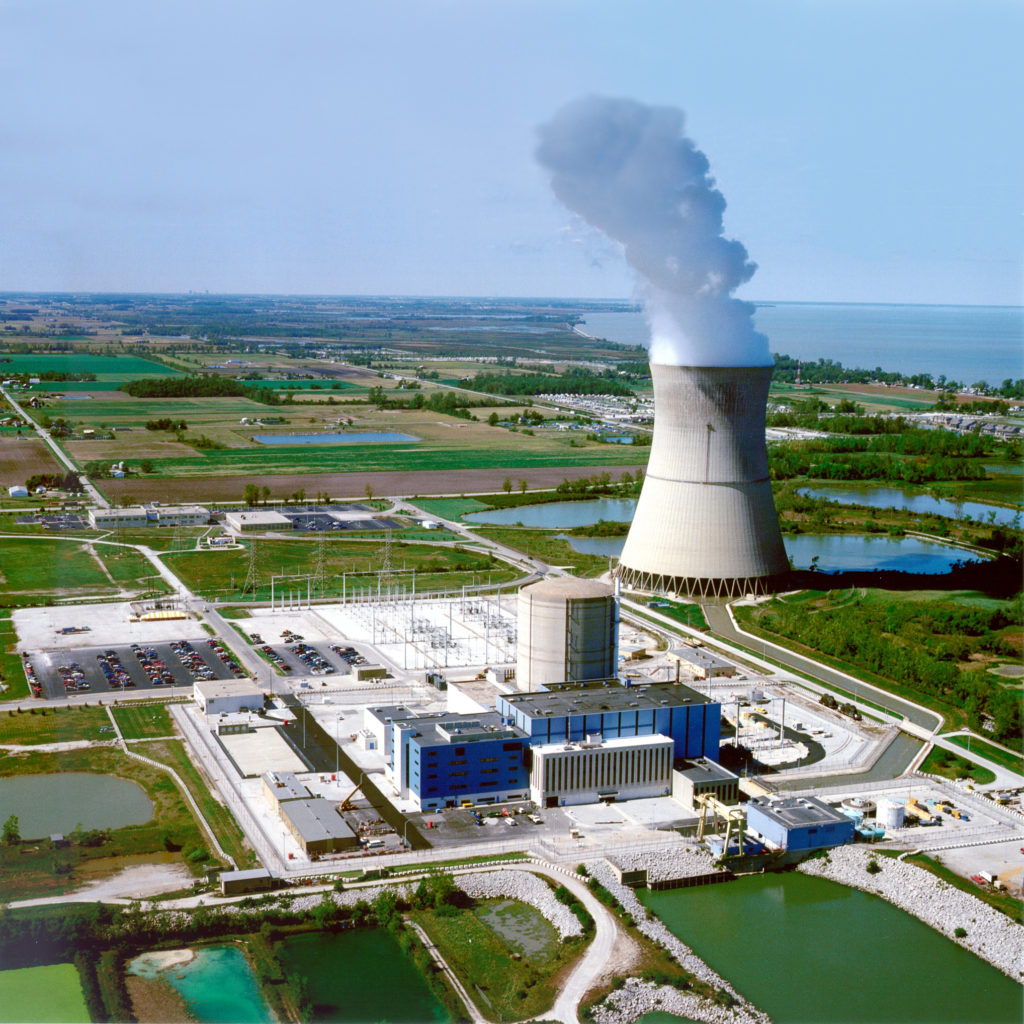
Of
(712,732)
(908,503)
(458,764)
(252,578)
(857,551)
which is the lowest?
(458,764)

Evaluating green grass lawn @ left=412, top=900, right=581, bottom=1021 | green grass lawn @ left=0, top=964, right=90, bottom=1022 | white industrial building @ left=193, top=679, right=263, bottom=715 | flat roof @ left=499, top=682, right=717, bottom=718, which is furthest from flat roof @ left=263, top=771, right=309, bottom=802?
green grass lawn @ left=0, top=964, right=90, bottom=1022

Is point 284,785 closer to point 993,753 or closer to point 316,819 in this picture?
point 316,819

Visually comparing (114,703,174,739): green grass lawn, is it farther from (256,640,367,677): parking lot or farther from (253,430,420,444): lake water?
(253,430,420,444): lake water

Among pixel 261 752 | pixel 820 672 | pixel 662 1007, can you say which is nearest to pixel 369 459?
pixel 820 672

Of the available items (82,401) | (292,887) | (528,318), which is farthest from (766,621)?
(528,318)

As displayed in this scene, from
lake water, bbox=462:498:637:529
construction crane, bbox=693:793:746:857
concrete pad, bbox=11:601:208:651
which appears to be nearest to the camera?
construction crane, bbox=693:793:746:857

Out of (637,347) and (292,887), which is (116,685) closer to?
(292,887)
